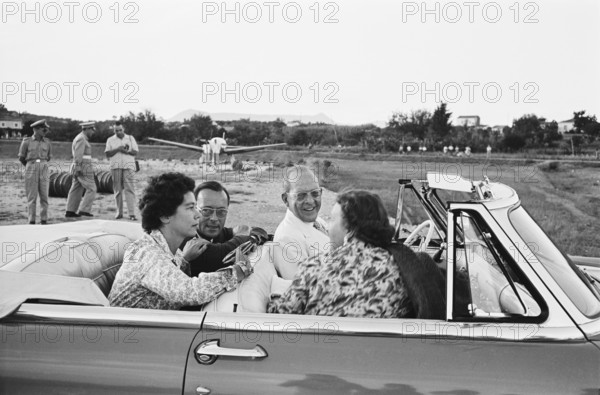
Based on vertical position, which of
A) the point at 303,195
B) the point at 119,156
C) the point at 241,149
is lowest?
the point at 303,195

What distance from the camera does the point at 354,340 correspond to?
7.95 feet

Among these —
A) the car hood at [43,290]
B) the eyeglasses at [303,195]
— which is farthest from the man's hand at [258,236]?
the car hood at [43,290]

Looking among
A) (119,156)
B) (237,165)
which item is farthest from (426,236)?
(237,165)

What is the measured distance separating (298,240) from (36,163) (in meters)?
8.28

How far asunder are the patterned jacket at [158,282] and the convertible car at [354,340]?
0.46 ft

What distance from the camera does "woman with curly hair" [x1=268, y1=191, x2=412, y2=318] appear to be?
2.64 m

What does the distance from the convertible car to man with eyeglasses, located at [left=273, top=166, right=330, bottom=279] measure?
95cm

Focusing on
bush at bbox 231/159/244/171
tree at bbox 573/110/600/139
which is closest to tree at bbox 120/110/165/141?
bush at bbox 231/159/244/171

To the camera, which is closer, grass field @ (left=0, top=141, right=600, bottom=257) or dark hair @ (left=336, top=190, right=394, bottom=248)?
dark hair @ (left=336, top=190, right=394, bottom=248)

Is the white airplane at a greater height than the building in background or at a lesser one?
lesser

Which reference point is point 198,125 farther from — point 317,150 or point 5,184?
point 5,184

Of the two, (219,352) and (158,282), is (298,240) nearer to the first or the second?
(158,282)

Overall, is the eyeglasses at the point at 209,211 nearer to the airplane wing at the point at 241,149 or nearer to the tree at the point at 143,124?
the airplane wing at the point at 241,149

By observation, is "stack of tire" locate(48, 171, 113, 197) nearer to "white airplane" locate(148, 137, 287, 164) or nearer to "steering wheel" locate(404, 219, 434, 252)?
"white airplane" locate(148, 137, 287, 164)
